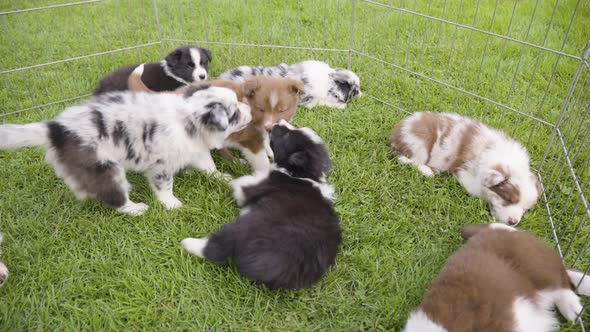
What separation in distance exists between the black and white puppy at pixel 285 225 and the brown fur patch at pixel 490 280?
74 cm

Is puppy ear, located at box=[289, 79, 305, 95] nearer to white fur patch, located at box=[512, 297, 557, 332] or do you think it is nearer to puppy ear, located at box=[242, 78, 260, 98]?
puppy ear, located at box=[242, 78, 260, 98]

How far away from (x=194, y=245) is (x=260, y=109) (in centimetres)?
153

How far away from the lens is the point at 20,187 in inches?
142

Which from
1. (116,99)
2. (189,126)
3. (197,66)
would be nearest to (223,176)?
(189,126)

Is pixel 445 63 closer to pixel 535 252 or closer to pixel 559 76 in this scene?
pixel 559 76

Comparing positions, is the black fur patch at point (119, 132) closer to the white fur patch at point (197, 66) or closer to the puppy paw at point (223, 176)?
the puppy paw at point (223, 176)

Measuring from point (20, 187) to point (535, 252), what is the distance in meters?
4.08

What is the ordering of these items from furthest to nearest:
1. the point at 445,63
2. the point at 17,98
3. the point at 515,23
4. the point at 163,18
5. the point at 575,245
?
the point at 163,18 → the point at 515,23 → the point at 445,63 → the point at 17,98 → the point at 575,245

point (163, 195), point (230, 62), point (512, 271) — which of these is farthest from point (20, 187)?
point (512, 271)

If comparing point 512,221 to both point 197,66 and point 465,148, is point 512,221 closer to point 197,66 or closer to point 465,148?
point 465,148

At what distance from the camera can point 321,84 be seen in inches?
194

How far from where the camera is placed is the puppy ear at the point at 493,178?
3.33 m

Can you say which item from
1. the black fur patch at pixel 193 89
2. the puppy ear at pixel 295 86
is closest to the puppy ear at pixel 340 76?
the puppy ear at pixel 295 86

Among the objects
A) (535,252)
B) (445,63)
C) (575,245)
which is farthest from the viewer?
(445,63)
